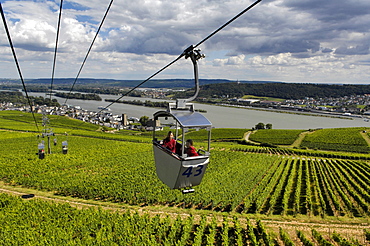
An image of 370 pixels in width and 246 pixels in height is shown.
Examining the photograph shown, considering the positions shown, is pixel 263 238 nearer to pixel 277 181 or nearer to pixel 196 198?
pixel 196 198

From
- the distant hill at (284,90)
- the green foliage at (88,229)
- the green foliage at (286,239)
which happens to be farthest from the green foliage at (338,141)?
the distant hill at (284,90)

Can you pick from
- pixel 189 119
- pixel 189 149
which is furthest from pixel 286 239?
pixel 189 119

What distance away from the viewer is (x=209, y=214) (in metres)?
19.0

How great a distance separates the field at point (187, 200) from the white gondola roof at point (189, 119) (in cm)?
900

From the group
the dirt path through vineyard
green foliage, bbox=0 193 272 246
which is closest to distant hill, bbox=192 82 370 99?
the dirt path through vineyard

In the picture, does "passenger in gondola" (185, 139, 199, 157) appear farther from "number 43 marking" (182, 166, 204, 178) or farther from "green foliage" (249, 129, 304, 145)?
"green foliage" (249, 129, 304, 145)

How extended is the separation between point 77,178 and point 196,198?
1216 cm

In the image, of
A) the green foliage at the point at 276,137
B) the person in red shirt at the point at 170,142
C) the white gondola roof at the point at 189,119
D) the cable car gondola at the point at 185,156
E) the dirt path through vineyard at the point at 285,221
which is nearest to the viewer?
the white gondola roof at the point at 189,119

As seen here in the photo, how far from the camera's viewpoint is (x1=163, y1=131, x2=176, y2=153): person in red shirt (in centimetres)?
817

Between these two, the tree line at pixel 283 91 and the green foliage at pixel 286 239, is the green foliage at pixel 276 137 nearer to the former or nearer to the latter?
the green foliage at pixel 286 239

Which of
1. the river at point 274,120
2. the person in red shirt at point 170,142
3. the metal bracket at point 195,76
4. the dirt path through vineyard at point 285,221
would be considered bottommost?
the river at point 274,120

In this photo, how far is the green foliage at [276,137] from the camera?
57.4 meters

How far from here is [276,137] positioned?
196ft

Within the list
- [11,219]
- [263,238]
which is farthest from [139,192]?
[263,238]
